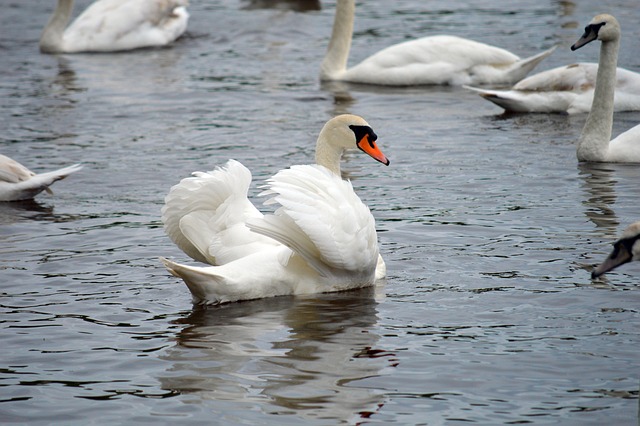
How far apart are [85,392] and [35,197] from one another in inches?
201

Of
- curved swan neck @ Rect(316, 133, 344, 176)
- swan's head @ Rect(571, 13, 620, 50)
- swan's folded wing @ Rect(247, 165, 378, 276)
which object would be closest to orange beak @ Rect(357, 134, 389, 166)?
curved swan neck @ Rect(316, 133, 344, 176)

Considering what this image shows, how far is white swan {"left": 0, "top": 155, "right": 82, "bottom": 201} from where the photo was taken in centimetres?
1055

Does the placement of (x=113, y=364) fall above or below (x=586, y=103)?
below

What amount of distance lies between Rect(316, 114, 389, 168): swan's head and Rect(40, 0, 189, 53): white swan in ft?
37.6

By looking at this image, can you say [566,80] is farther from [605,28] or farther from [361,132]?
[361,132]

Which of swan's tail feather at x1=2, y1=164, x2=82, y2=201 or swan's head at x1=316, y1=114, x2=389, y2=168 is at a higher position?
swan's head at x1=316, y1=114, x2=389, y2=168

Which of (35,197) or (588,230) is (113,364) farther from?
(35,197)

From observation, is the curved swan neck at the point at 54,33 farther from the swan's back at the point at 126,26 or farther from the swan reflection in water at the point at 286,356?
the swan reflection in water at the point at 286,356

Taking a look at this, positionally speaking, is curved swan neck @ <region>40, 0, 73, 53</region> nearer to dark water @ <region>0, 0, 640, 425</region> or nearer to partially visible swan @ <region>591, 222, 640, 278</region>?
dark water @ <region>0, 0, 640, 425</region>

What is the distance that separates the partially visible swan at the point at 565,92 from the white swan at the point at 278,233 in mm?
5870

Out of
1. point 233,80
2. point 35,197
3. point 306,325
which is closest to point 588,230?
point 306,325

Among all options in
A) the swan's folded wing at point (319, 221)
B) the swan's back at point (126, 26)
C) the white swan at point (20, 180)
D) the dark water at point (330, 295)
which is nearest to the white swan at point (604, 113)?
the dark water at point (330, 295)

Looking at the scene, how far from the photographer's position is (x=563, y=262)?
8297 mm

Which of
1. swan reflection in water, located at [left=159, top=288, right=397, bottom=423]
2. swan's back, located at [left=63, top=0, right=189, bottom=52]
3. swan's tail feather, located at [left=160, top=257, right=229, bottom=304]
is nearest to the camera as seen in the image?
swan reflection in water, located at [left=159, top=288, right=397, bottom=423]
